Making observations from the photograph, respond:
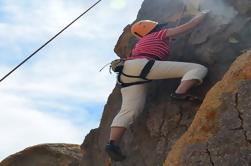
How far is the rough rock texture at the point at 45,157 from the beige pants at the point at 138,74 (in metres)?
10.2

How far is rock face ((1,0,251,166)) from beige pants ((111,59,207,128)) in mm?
386

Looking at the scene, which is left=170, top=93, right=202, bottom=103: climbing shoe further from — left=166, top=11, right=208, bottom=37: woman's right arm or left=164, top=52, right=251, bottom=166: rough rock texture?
left=164, top=52, right=251, bottom=166: rough rock texture

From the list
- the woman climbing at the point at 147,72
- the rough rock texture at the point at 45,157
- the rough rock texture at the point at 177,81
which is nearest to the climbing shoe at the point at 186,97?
the woman climbing at the point at 147,72

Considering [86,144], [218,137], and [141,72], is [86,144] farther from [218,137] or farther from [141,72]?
[218,137]

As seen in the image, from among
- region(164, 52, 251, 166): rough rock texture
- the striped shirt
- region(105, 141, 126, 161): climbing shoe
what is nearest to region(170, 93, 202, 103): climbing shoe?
the striped shirt

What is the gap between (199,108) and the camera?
23.4ft

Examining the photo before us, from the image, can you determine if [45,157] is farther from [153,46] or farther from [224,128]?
[224,128]

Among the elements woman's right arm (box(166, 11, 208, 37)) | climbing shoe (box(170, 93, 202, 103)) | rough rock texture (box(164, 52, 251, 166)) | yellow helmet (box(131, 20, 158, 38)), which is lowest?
rough rock texture (box(164, 52, 251, 166))

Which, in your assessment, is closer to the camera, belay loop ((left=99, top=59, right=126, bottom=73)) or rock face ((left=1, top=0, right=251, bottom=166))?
rock face ((left=1, top=0, right=251, bottom=166))

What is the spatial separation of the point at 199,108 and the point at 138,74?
79.1 inches

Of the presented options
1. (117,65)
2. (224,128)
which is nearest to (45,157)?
(117,65)

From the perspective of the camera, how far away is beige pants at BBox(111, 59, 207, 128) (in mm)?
8484

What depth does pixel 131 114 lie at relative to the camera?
8875 millimetres

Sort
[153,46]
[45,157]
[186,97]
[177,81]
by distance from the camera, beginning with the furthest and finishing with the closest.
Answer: [45,157]
[177,81]
[153,46]
[186,97]
